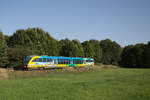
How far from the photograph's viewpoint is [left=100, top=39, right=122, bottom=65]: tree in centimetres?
8144

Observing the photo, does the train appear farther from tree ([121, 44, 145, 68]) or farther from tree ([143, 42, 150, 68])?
tree ([121, 44, 145, 68])

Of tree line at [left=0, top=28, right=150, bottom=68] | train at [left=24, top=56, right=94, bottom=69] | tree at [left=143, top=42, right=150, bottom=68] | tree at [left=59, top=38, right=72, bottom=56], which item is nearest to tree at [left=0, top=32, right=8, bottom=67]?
tree line at [left=0, top=28, right=150, bottom=68]

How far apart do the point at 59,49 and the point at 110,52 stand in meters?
31.8

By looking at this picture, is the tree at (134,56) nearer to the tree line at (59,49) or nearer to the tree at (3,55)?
the tree line at (59,49)

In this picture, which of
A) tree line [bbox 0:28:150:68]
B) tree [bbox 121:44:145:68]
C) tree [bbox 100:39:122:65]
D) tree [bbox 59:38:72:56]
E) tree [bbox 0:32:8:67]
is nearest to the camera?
tree [bbox 0:32:8:67]

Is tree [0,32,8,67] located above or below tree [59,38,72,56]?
below

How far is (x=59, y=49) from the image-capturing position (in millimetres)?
65375

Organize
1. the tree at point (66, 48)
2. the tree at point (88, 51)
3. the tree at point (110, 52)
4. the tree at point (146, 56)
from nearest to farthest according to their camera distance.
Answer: the tree at point (66, 48) < the tree at point (146, 56) < the tree at point (88, 51) < the tree at point (110, 52)

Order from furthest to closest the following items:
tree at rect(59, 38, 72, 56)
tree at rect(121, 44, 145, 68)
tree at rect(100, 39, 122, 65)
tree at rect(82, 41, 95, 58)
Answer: tree at rect(100, 39, 122, 65), tree at rect(82, 41, 95, 58), tree at rect(121, 44, 145, 68), tree at rect(59, 38, 72, 56)

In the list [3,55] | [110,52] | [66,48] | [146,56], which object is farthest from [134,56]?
[3,55]

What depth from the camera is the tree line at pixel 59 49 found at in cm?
3978

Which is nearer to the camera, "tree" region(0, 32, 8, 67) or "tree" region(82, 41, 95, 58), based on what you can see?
"tree" region(0, 32, 8, 67)

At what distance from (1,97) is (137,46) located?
70.8 m

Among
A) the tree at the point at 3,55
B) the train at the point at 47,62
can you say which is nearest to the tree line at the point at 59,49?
the tree at the point at 3,55
